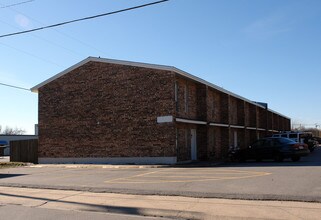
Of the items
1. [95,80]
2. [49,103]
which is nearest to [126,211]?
[95,80]

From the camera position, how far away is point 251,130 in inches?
1671

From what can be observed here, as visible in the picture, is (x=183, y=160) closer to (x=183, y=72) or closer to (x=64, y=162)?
(x=183, y=72)

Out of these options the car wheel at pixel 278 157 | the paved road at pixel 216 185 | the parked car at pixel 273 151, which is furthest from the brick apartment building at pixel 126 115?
the paved road at pixel 216 185

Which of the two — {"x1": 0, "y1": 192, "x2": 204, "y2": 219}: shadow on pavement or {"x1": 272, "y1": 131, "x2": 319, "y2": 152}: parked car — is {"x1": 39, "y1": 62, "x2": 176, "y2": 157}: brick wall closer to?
{"x1": 0, "y1": 192, "x2": 204, "y2": 219}: shadow on pavement

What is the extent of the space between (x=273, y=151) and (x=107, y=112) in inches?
406

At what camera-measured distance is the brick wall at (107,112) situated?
954 inches

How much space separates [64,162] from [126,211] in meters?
18.9

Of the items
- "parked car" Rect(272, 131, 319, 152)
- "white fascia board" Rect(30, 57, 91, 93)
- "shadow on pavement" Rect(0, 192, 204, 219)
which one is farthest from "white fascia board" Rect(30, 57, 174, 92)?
Result: "parked car" Rect(272, 131, 319, 152)

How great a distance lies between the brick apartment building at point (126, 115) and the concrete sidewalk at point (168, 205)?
11680 mm

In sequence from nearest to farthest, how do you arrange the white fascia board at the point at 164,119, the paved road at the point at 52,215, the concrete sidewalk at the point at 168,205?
the concrete sidewalk at the point at 168,205, the paved road at the point at 52,215, the white fascia board at the point at 164,119

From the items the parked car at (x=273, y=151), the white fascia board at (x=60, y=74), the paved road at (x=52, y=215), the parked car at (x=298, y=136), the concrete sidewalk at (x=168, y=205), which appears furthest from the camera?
the parked car at (x=298, y=136)

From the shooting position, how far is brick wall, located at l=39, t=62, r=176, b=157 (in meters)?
24.2

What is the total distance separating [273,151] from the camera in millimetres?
24141

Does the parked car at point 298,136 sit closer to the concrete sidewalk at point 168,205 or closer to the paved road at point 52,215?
the concrete sidewalk at point 168,205
